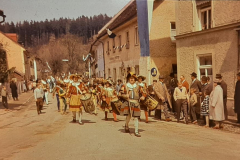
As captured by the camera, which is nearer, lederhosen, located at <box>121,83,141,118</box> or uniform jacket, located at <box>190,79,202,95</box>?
lederhosen, located at <box>121,83,141,118</box>

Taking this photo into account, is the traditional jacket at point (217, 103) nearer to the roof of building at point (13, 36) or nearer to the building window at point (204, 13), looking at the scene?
the building window at point (204, 13)

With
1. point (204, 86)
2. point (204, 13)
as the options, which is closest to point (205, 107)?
point (204, 86)

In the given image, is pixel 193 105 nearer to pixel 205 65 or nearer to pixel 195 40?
pixel 205 65

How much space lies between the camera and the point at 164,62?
18531 millimetres

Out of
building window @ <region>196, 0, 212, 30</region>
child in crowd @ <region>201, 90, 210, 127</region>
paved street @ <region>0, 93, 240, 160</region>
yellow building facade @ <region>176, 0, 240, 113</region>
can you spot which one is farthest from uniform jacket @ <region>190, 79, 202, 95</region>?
building window @ <region>196, 0, 212, 30</region>

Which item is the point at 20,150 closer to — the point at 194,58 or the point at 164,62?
the point at 194,58

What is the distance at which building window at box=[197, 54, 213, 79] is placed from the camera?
11.9 metres

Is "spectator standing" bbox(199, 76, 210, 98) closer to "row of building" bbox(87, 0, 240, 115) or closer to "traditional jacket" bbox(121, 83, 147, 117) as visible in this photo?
"row of building" bbox(87, 0, 240, 115)

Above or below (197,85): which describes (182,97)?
below

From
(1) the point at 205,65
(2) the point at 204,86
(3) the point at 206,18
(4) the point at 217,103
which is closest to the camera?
(4) the point at 217,103

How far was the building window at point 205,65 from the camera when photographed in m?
11.9

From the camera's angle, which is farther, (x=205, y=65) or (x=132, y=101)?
(x=205, y=65)

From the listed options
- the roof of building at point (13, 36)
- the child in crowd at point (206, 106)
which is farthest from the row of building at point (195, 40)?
the roof of building at point (13, 36)

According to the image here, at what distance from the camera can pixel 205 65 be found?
39.8 ft
